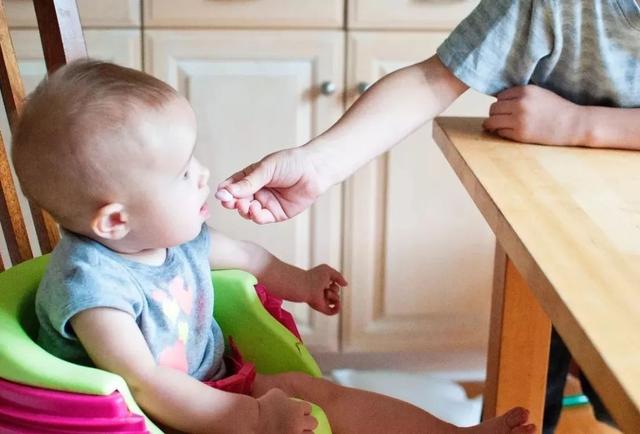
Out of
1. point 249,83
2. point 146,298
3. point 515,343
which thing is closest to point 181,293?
point 146,298

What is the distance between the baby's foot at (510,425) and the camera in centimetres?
79

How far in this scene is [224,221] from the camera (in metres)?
1.57

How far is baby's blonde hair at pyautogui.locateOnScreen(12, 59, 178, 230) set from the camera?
69 centimetres

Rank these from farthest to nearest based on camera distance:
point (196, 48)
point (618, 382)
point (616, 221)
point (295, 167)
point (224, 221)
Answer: point (224, 221)
point (196, 48)
point (295, 167)
point (616, 221)
point (618, 382)

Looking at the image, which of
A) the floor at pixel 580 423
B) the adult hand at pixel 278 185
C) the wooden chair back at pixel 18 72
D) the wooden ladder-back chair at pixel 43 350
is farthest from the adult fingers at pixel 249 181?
the floor at pixel 580 423

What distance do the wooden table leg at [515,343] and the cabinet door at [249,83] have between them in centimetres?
63

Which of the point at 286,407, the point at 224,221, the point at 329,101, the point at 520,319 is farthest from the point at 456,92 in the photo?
the point at 224,221

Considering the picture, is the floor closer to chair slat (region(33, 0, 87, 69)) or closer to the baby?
the baby

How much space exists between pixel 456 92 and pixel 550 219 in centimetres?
28

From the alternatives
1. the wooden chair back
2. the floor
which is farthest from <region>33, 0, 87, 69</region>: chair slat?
the floor

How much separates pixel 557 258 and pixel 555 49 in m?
0.34

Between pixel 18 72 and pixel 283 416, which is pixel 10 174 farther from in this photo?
pixel 283 416

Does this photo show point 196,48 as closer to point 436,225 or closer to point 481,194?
point 436,225

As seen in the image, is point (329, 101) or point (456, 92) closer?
point (456, 92)
